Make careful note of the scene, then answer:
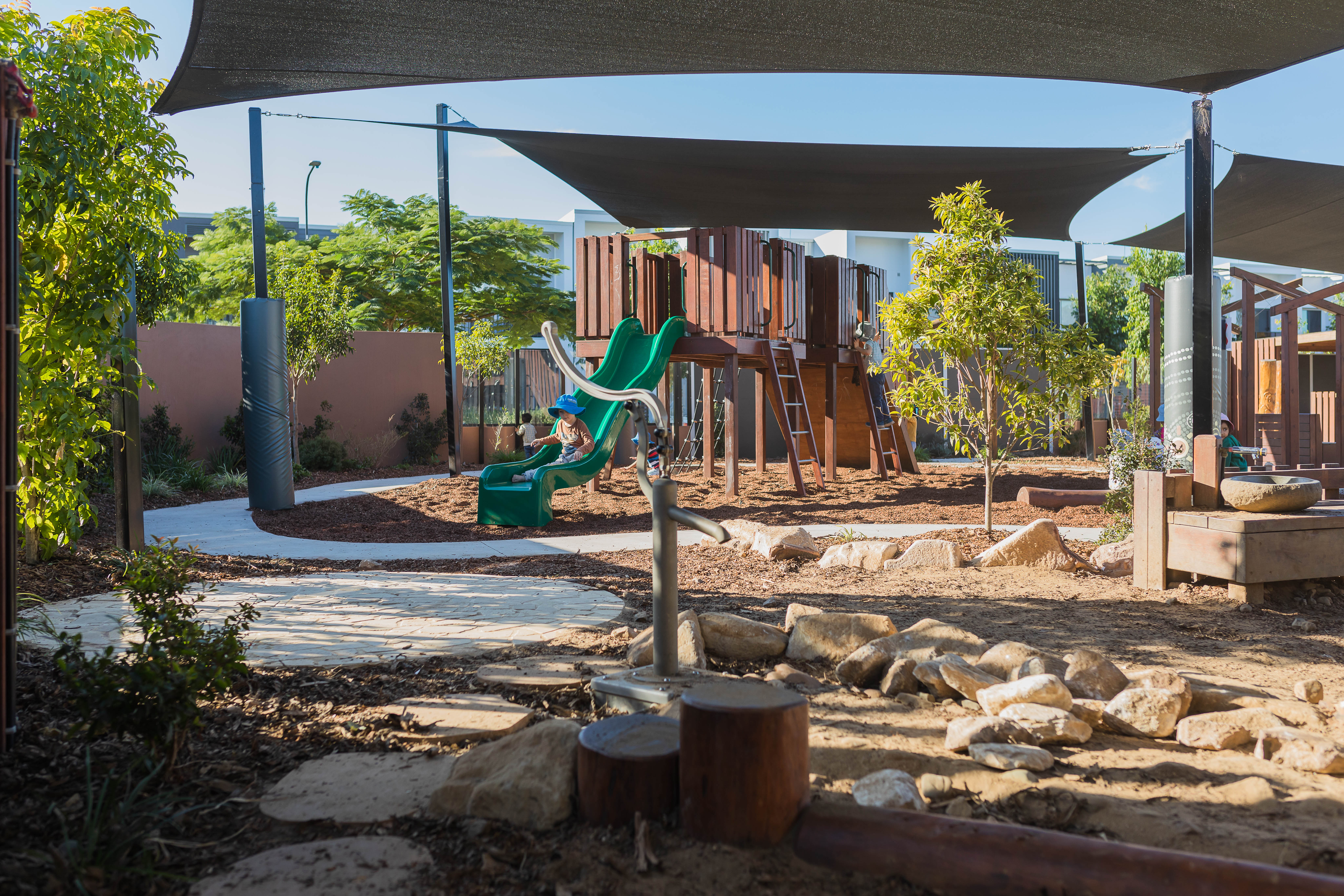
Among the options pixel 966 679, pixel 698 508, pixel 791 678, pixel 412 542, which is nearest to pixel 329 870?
pixel 791 678

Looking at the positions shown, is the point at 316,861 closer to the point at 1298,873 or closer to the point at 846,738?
the point at 846,738

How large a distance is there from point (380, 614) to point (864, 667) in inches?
98.1

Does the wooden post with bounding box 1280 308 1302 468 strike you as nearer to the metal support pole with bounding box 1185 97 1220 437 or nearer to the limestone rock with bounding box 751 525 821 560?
the metal support pole with bounding box 1185 97 1220 437

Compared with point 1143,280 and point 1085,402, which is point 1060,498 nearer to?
point 1085,402

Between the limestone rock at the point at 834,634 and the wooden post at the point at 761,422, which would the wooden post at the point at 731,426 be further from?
the limestone rock at the point at 834,634

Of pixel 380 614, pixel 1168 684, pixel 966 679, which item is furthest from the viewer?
pixel 380 614

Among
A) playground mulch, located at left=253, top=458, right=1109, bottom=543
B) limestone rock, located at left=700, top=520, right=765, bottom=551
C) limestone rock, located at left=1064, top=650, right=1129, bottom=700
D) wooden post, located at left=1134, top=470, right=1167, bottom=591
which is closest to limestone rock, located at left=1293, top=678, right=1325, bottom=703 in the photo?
limestone rock, located at left=1064, top=650, right=1129, bottom=700

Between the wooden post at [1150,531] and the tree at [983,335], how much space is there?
62.2 inches

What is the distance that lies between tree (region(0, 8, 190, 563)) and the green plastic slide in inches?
132

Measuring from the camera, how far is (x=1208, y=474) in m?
5.22

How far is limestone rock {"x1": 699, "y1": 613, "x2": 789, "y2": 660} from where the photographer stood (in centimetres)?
368

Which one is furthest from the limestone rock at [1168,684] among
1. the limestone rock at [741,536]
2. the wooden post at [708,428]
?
the wooden post at [708,428]

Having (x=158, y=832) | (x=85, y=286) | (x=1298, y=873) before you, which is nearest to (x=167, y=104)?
(x=85, y=286)

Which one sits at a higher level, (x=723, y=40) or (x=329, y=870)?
(x=723, y=40)
